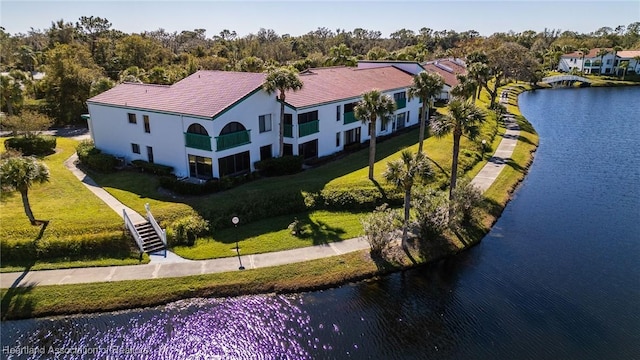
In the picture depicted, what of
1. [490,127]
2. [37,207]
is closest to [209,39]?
[490,127]

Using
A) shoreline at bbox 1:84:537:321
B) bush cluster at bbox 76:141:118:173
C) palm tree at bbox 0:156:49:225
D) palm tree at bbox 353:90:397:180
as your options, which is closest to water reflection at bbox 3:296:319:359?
shoreline at bbox 1:84:537:321

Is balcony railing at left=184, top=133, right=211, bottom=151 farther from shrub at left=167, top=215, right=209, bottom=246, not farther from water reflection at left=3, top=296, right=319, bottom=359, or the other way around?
water reflection at left=3, top=296, right=319, bottom=359

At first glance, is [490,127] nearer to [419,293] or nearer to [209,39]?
[419,293]

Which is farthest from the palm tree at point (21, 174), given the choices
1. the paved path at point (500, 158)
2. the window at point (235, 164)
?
the paved path at point (500, 158)

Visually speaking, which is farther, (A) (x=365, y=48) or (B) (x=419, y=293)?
(A) (x=365, y=48)

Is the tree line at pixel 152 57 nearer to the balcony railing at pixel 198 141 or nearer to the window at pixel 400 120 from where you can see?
the window at pixel 400 120

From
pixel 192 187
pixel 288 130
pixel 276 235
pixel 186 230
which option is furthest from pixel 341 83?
pixel 186 230
